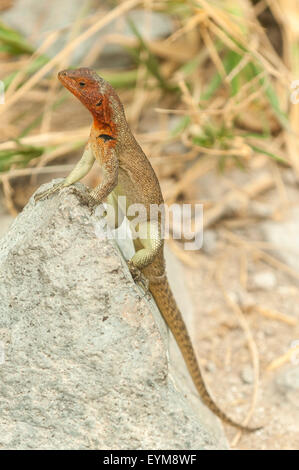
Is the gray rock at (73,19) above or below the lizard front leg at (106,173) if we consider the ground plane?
above

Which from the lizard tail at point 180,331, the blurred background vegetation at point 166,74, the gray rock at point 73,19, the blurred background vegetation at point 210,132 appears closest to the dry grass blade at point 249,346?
the blurred background vegetation at point 210,132

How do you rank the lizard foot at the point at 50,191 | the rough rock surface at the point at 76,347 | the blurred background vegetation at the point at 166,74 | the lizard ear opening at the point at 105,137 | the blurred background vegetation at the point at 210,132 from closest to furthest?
the rough rock surface at the point at 76,347
the lizard foot at the point at 50,191
the lizard ear opening at the point at 105,137
the blurred background vegetation at the point at 210,132
the blurred background vegetation at the point at 166,74

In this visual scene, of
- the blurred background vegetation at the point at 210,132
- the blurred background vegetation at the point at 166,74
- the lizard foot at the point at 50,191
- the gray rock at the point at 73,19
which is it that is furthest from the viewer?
the gray rock at the point at 73,19

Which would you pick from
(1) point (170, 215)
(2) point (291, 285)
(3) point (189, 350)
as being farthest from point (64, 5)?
(3) point (189, 350)
